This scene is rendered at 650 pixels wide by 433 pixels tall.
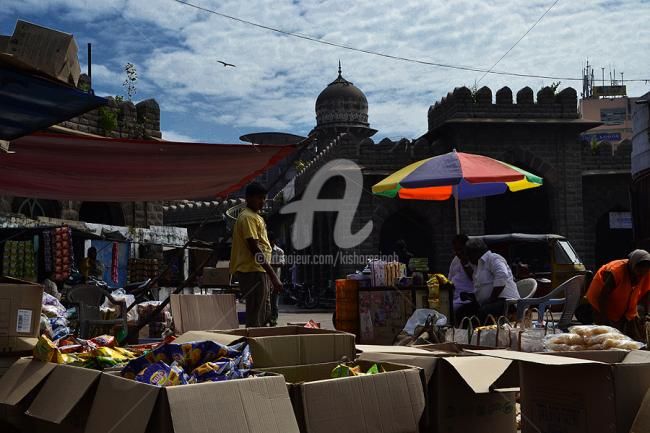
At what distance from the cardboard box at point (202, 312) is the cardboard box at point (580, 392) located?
309 cm

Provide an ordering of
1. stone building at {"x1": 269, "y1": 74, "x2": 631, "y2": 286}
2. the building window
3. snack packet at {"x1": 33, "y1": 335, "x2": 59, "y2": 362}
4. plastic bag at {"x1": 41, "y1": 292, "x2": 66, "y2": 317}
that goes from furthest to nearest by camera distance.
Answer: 1. the building window
2. stone building at {"x1": 269, "y1": 74, "x2": 631, "y2": 286}
3. plastic bag at {"x1": 41, "y1": 292, "x2": 66, "y2": 317}
4. snack packet at {"x1": 33, "y1": 335, "x2": 59, "y2": 362}

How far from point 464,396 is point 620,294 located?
12.3 ft

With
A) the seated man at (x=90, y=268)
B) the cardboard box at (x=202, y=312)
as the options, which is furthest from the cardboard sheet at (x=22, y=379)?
the seated man at (x=90, y=268)

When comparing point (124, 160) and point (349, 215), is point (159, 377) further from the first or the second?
point (349, 215)

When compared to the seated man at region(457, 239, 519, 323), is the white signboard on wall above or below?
above

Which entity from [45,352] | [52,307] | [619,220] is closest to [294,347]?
[45,352]

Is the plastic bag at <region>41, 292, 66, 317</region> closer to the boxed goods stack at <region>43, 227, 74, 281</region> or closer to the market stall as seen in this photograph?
the market stall

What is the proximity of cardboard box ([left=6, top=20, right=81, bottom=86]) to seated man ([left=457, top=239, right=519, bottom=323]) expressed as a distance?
4717 mm

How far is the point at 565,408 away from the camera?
3.08 meters

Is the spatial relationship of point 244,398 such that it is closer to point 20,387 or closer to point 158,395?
point 158,395

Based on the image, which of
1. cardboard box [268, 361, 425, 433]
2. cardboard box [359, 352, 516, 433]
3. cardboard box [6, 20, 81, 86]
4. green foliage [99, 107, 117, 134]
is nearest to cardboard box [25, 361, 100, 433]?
cardboard box [268, 361, 425, 433]

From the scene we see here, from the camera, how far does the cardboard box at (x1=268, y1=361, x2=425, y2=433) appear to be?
259 centimetres

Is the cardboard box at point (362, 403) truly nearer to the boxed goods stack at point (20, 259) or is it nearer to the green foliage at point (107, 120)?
the boxed goods stack at point (20, 259)

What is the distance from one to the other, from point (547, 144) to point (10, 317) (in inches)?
819
